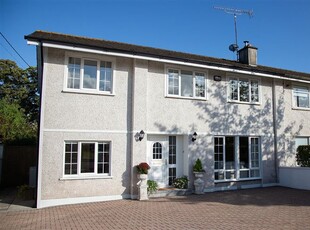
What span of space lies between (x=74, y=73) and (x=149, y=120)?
147 inches

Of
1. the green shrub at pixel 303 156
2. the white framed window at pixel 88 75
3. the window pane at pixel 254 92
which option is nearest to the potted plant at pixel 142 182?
the white framed window at pixel 88 75

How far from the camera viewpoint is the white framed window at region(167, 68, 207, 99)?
1278 centimetres

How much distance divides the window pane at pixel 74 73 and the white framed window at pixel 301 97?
41.4 ft

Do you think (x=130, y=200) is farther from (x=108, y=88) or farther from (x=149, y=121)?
(x=108, y=88)

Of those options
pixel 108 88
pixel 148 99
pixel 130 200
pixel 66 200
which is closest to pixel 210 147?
pixel 148 99

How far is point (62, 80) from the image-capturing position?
10695mm

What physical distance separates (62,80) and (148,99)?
369cm

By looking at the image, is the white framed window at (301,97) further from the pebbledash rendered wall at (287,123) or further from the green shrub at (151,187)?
the green shrub at (151,187)

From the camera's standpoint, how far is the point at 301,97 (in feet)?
54.6

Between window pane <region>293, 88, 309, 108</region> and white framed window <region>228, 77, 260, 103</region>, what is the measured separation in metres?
3.12

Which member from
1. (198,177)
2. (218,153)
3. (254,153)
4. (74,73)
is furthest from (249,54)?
(74,73)

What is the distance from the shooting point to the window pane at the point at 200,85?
1335cm

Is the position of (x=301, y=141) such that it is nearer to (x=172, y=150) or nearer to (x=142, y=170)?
(x=172, y=150)

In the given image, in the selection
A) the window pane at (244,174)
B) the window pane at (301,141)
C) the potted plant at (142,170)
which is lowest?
the window pane at (244,174)
